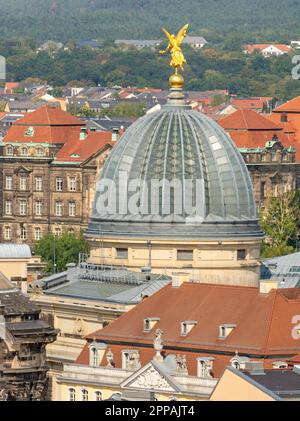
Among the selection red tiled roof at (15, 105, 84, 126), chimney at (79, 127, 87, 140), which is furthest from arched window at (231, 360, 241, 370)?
red tiled roof at (15, 105, 84, 126)

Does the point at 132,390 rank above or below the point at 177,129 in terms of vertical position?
below

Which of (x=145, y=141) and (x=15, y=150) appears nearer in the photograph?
(x=145, y=141)

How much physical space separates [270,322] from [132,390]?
216 inches

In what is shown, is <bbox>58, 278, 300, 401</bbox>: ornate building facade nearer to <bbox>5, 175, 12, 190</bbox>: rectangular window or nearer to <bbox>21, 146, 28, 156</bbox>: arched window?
<bbox>5, 175, 12, 190</bbox>: rectangular window

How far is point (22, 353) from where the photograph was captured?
54.9 metres

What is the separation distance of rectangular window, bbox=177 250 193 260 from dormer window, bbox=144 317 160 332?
1131 centimetres

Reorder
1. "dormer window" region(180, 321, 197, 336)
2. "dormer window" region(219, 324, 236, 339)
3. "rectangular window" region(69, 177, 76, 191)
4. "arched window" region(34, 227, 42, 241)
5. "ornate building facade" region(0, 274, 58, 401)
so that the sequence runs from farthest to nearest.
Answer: "rectangular window" region(69, 177, 76, 191)
"arched window" region(34, 227, 42, 241)
"dormer window" region(180, 321, 197, 336)
"dormer window" region(219, 324, 236, 339)
"ornate building facade" region(0, 274, 58, 401)

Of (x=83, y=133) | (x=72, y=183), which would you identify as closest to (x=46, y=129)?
(x=83, y=133)

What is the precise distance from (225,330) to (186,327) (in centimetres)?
161

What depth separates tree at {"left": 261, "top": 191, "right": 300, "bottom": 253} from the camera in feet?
411

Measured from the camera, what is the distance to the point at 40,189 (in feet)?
519
